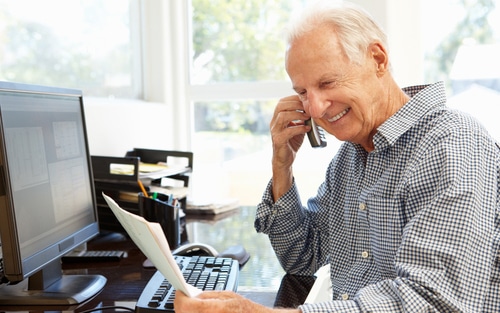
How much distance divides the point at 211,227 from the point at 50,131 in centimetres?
86

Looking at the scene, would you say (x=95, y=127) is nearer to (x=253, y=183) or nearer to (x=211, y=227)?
(x=211, y=227)

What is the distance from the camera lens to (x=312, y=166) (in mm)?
2916

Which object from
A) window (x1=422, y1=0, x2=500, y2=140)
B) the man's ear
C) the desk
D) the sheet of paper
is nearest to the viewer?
the sheet of paper

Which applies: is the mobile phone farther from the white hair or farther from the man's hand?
the white hair

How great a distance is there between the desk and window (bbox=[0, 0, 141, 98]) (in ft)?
2.24

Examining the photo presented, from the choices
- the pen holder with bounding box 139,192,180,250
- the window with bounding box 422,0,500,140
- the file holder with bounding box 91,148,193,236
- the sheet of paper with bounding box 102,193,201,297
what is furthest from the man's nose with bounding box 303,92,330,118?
the window with bounding box 422,0,500,140

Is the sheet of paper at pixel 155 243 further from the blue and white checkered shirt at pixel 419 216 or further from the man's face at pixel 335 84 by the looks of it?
the man's face at pixel 335 84

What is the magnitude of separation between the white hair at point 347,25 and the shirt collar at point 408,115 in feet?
0.41

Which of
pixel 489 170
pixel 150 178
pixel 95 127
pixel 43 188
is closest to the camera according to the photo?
pixel 489 170

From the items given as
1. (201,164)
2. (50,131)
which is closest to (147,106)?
(201,164)

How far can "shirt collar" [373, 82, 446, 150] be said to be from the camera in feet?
3.86

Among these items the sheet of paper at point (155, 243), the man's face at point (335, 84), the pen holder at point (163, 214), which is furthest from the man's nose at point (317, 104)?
the pen holder at point (163, 214)

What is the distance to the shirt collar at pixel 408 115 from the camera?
3.86ft

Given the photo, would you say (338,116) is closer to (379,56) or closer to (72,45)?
(379,56)
